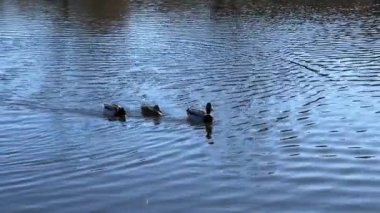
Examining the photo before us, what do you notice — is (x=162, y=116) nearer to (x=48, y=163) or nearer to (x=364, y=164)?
(x=48, y=163)

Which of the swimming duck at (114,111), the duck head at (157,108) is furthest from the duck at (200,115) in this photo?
the swimming duck at (114,111)

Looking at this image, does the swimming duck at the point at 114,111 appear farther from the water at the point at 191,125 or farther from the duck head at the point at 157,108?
the duck head at the point at 157,108

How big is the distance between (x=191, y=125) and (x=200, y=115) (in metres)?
0.39

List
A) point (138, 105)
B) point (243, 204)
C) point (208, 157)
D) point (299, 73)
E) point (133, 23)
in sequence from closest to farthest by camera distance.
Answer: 1. point (243, 204)
2. point (208, 157)
3. point (138, 105)
4. point (299, 73)
5. point (133, 23)

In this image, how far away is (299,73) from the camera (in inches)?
1098

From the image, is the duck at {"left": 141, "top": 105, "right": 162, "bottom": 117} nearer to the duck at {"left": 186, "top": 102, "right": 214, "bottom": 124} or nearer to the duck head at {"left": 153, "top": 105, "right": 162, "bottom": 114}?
the duck head at {"left": 153, "top": 105, "right": 162, "bottom": 114}

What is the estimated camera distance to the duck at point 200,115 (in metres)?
19.6

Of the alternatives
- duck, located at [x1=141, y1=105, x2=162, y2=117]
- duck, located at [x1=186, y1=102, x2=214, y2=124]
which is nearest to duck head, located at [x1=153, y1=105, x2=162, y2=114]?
duck, located at [x1=141, y1=105, x2=162, y2=117]

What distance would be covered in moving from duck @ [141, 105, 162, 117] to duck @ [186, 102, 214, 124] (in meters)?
0.85

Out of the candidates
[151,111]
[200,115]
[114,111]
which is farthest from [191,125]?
[114,111]

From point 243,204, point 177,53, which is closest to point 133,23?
point 177,53

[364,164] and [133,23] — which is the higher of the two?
[133,23]

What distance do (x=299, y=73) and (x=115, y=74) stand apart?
23.4 ft

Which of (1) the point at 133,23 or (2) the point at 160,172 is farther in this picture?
→ (1) the point at 133,23
